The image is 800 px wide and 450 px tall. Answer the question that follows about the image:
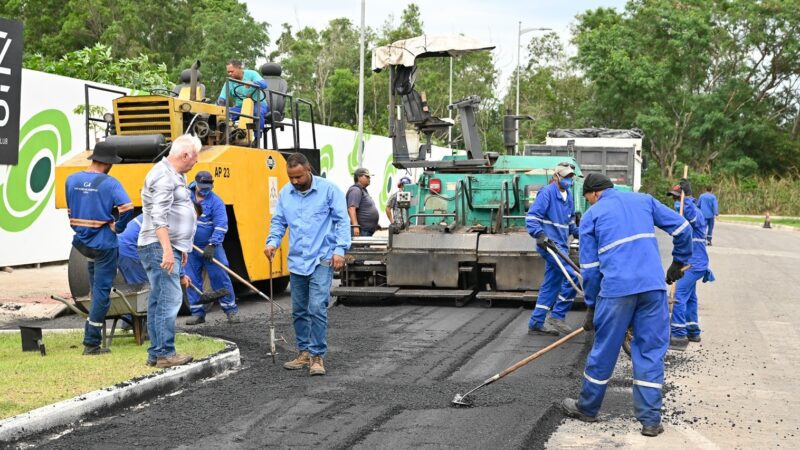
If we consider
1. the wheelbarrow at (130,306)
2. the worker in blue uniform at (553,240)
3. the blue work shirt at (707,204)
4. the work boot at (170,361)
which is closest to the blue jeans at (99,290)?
the wheelbarrow at (130,306)

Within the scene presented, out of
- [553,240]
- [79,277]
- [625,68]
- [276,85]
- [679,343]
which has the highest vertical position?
[625,68]

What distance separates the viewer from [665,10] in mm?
56781

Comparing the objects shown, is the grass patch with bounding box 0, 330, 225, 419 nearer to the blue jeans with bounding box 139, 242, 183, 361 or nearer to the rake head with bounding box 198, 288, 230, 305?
the blue jeans with bounding box 139, 242, 183, 361

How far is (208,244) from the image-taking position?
1121 centimetres

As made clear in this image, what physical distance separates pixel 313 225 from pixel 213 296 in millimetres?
2798

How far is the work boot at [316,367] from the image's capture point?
319 inches

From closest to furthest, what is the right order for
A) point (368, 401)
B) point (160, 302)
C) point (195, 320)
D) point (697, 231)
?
point (368, 401), point (160, 302), point (697, 231), point (195, 320)

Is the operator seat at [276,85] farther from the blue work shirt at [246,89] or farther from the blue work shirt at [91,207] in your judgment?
the blue work shirt at [91,207]

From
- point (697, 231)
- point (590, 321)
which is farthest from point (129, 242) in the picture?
point (697, 231)

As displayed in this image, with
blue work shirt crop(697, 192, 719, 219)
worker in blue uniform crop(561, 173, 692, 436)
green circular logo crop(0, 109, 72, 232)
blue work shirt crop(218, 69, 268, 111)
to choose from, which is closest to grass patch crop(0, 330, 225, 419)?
worker in blue uniform crop(561, 173, 692, 436)

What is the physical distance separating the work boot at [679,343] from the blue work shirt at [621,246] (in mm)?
3375

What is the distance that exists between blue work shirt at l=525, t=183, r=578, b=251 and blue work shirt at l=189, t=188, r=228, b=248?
3.40 meters

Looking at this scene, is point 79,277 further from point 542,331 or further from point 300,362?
point 542,331

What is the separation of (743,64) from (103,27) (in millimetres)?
35841
